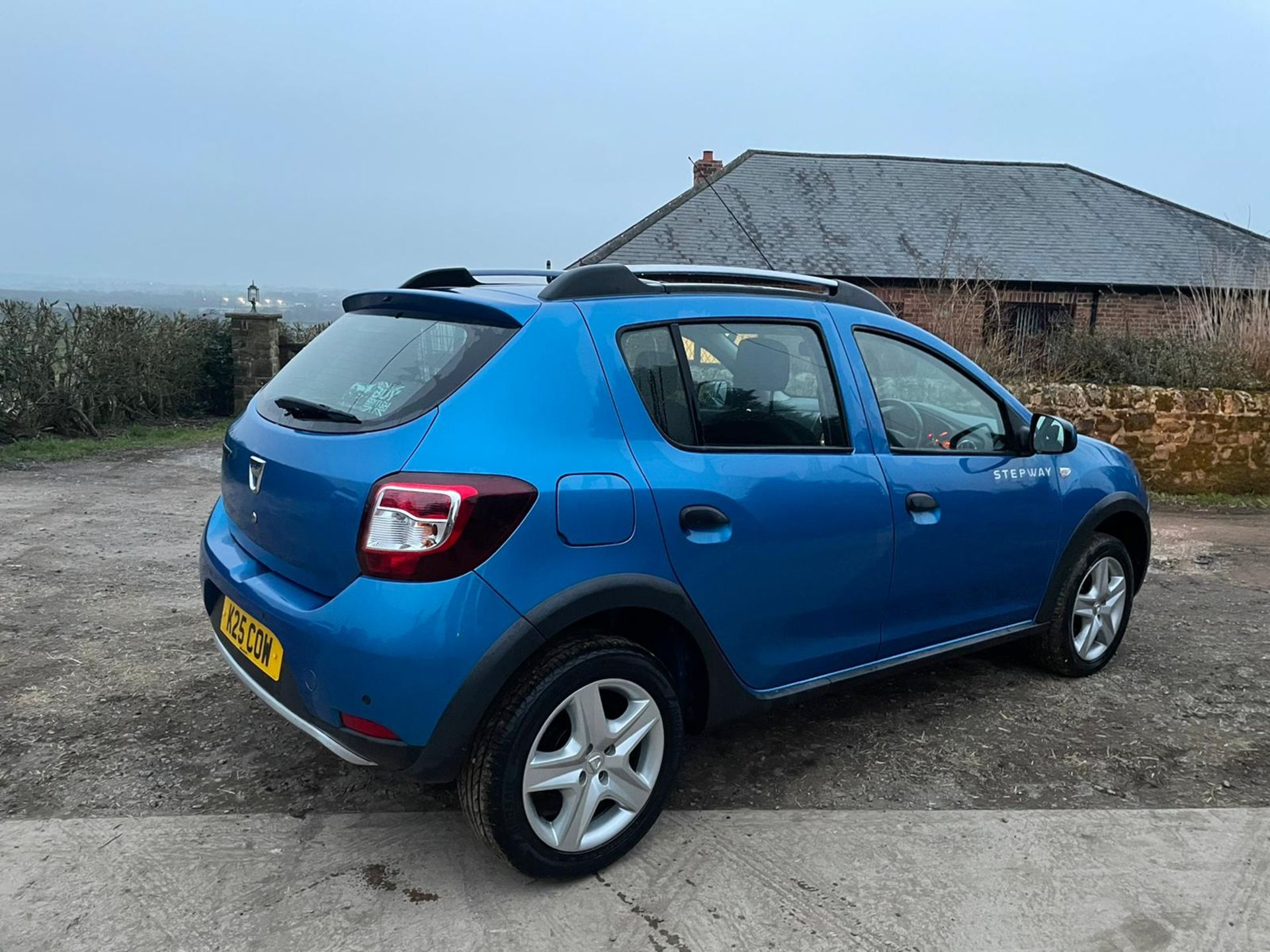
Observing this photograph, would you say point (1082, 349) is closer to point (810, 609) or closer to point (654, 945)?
point (810, 609)

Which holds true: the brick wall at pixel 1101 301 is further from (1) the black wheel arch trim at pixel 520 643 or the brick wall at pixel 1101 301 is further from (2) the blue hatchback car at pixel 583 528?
(1) the black wheel arch trim at pixel 520 643

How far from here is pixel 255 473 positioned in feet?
9.09

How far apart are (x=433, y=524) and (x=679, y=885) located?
1.28 meters

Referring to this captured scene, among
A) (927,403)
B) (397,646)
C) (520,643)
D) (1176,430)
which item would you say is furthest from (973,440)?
(1176,430)

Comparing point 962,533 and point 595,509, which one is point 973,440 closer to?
point 962,533

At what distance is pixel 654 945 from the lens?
2395mm

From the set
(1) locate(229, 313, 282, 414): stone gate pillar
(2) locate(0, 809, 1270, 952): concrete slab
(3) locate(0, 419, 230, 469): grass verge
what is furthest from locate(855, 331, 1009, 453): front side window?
(1) locate(229, 313, 282, 414): stone gate pillar

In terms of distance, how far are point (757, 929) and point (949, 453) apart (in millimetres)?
1840

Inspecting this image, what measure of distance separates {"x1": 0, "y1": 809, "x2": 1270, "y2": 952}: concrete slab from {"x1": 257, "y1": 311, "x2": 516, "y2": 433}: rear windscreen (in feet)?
4.25

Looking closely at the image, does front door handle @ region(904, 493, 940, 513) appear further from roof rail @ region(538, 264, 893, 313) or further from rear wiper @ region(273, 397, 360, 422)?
rear wiper @ region(273, 397, 360, 422)

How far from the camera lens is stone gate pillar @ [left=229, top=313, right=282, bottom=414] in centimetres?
1255

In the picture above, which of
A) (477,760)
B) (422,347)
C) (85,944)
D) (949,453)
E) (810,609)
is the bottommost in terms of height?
(85,944)

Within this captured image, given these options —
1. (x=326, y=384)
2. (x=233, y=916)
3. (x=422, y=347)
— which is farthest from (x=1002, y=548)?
(x=233, y=916)

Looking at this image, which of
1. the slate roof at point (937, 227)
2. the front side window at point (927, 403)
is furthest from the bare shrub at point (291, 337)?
the front side window at point (927, 403)
